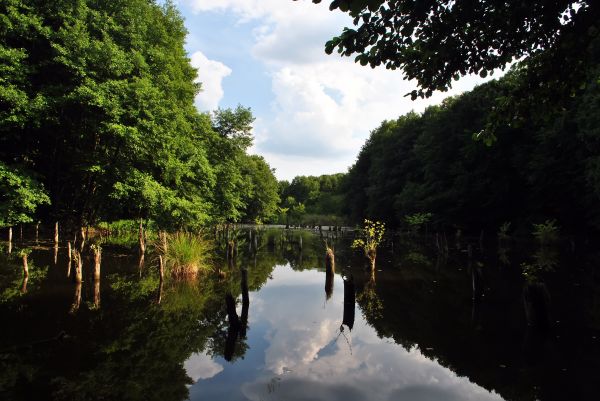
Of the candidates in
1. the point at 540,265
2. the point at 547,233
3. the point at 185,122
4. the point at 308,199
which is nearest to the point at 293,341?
the point at 540,265

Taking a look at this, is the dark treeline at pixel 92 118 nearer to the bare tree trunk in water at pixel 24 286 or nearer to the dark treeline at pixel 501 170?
the bare tree trunk in water at pixel 24 286

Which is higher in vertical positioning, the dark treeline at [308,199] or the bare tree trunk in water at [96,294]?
the dark treeline at [308,199]

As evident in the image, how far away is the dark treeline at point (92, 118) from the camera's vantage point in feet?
61.7

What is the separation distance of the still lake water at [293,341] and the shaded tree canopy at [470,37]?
17.9 ft

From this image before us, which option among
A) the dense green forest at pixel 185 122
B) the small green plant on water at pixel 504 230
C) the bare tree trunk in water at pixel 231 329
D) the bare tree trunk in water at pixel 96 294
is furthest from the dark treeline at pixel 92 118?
the small green plant on water at pixel 504 230

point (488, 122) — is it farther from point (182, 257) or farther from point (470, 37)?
point (182, 257)

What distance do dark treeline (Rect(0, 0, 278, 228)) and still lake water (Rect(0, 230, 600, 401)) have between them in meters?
7.95

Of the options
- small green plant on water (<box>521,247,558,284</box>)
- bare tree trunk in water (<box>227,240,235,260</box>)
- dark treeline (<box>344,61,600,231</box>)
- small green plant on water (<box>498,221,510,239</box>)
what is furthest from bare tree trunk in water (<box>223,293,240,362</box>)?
small green plant on water (<box>498,221,510,239</box>)

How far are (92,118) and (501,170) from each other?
37365 millimetres

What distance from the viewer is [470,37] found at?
21.6 feet

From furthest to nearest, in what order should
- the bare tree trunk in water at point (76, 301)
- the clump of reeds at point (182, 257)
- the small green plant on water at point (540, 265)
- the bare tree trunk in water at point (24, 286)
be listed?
the small green plant on water at point (540, 265), the clump of reeds at point (182, 257), the bare tree trunk in water at point (24, 286), the bare tree trunk in water at point (76, 301)

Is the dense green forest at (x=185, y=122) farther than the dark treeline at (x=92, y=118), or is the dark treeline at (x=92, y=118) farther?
the dark treeline at (x=92, y=118)

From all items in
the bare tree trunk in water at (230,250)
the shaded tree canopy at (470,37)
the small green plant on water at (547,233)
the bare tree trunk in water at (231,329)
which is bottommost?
the bare tree trunk in water at (231,329)

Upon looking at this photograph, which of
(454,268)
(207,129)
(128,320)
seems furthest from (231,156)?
(128,320)
